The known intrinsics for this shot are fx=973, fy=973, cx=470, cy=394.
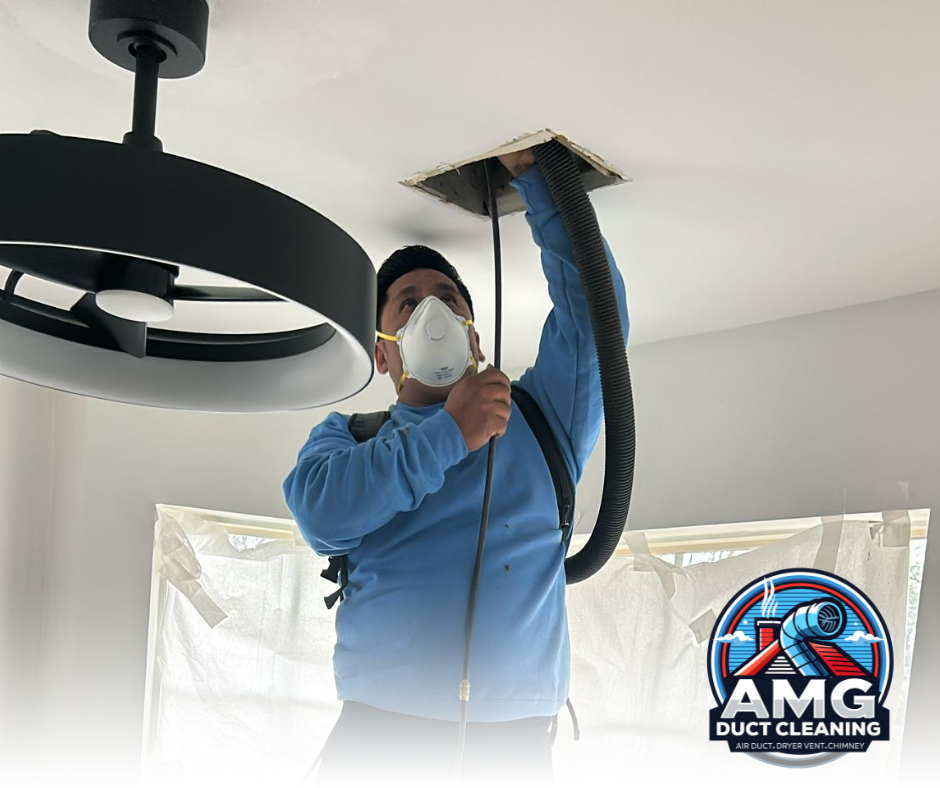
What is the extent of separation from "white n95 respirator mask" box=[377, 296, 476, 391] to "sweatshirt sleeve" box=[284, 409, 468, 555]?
0.07 metres

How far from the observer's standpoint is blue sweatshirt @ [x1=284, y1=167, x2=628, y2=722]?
1316 mm

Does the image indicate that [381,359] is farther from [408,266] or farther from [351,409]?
[351,409]

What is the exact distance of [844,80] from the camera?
121 cm

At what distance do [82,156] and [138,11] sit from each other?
325mm

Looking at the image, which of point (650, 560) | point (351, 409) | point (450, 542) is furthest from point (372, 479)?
point (351, 409)

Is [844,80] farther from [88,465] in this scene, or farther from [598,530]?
[88,465]

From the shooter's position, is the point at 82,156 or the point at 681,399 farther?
the point at 681,399

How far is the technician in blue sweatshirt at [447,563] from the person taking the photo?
132 centimetres

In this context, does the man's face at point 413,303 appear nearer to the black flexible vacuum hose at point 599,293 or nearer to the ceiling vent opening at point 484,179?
the ceiling vent opening at point 484,179

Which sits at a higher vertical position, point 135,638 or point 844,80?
point 844,80

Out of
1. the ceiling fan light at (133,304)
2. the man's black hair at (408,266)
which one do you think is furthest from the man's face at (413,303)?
the ceiling fan light at (133,304)

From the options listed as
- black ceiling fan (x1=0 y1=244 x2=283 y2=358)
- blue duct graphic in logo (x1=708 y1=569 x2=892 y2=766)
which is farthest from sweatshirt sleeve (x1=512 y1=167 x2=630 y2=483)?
blue duct graphic in logo (x1=708 y1=569 x2=892 y2=766)

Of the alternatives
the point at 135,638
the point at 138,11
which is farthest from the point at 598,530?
the point at 135,638

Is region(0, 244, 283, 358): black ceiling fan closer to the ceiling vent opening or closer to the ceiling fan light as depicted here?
the ceiling fan light
